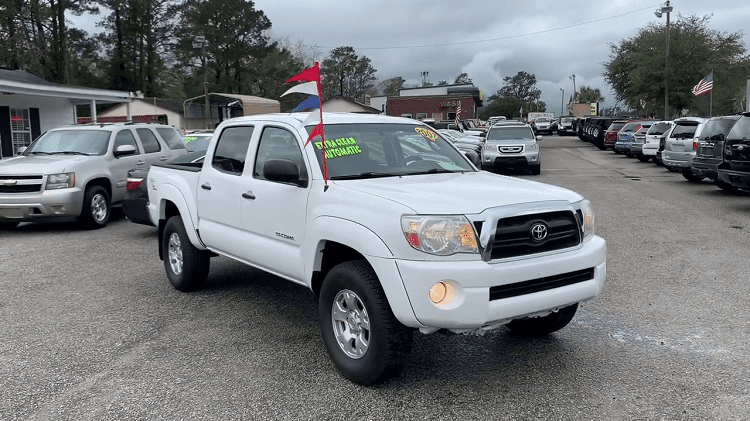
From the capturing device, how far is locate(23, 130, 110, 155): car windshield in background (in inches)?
456

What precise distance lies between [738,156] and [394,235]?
1003 centimetres

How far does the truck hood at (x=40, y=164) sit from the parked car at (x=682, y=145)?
14570 mm

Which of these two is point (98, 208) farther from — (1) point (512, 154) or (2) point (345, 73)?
(2) point (345, 73)

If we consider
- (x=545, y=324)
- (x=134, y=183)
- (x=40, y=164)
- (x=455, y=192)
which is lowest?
(x=545, y=324)

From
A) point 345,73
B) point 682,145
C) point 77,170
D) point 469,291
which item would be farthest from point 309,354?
point 345,73

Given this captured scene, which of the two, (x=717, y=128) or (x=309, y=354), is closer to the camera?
(x=309, y=354)

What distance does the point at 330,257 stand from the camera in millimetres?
4570

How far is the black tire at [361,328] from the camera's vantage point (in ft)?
12.9

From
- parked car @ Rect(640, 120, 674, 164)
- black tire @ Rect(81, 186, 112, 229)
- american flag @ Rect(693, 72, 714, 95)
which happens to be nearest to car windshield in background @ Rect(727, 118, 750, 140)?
black tire @ Rect(81, 186, 112, 229)

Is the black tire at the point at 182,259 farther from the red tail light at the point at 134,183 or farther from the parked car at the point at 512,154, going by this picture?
the parked car at the point at 512,154

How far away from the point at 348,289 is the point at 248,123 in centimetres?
227

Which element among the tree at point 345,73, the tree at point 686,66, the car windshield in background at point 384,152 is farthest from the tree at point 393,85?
the car windshield in background at point 384,152

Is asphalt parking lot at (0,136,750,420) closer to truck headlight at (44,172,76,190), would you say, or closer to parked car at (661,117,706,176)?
truck headlight at (44,172,76,190)

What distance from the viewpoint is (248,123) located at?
5.80 m
